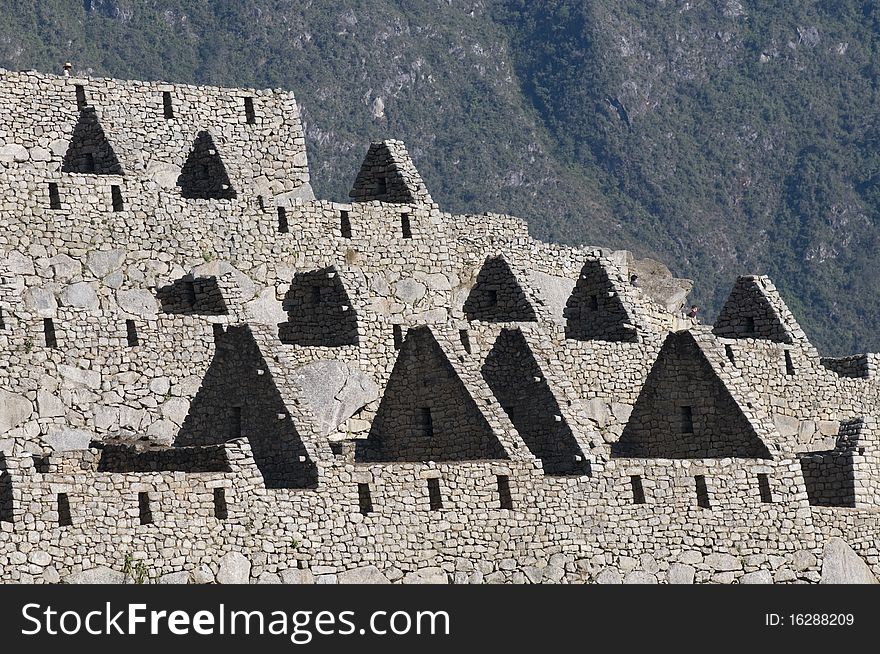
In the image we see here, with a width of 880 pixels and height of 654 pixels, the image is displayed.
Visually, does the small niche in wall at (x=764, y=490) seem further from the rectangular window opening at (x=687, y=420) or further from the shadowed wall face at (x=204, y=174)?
the shadowed wall face at (x=204, y=174)

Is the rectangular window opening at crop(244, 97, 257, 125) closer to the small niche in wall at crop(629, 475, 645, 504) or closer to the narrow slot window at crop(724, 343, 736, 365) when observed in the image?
the narrow slot window at crop(724, 343, 736, 365)

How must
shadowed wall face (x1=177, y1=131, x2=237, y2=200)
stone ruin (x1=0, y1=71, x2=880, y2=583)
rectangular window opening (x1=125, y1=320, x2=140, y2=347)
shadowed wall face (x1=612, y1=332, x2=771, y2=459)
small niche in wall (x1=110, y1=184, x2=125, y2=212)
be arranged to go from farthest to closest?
shadowed wall face (x1=177, y1=131, x2=237, y2=200)
shadowed wall face (x1=612, y1=332, x2=771, y2=459)
small niche in wall (x1=110, y1=184, x2=125, y2=212)
rectangular window opening (x1=125, y1=320, x2=140, y2=347)
stone ruin (x1=0, y1=71, x2=880, y2=583)

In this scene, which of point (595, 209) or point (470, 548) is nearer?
point (470, 548)

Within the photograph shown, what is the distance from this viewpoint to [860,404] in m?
58.9

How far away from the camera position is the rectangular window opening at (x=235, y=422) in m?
48.5

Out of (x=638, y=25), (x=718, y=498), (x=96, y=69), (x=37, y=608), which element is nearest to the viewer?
(x=37, y=608)

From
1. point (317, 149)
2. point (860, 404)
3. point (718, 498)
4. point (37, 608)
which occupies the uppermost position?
point (317, 149)

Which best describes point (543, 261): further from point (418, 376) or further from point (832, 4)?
point (832, 4)

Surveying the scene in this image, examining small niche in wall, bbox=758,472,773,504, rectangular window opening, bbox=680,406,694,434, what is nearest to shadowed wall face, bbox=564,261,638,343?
rectangular window opening, bbox=680,406,694,434

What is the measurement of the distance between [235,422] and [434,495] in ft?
12.2

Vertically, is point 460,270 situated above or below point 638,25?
below

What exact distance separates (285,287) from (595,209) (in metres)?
40.5

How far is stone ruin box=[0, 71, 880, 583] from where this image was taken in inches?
1789

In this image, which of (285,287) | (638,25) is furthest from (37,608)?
(638,25)
